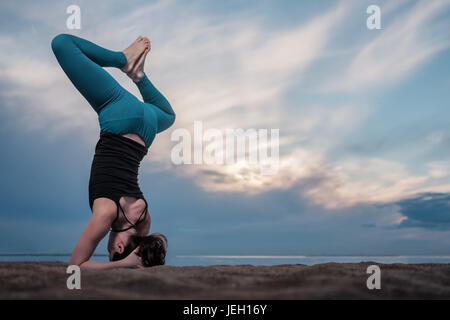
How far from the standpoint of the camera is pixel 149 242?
8.52 feet

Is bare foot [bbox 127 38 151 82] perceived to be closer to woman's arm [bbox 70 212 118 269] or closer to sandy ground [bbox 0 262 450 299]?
woman's arm [bbox 70 212 118 269]

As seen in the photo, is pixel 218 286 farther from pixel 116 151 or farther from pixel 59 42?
pixel 59 42

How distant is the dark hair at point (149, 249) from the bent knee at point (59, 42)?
1417 mm

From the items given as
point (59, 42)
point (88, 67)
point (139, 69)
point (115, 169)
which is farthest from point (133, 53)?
point (115, 169)

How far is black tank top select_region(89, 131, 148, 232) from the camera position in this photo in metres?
2.67

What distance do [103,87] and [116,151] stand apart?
18.3 inches

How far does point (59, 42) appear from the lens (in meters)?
2.66

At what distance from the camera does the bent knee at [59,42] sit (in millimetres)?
Answer: 2654

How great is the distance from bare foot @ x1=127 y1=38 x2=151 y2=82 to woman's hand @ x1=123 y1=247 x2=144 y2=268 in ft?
4.53

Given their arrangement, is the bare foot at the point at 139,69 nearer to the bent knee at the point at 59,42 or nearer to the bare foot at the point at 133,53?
the bare foot at the point at 133,53

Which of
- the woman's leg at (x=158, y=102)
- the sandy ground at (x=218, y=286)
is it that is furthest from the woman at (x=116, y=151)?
the sandy ground at (x=218, y=286)

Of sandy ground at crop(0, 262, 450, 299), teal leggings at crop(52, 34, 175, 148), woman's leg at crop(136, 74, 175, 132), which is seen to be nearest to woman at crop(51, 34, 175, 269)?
teal leggings at crop(52, 34, 175, 148)
